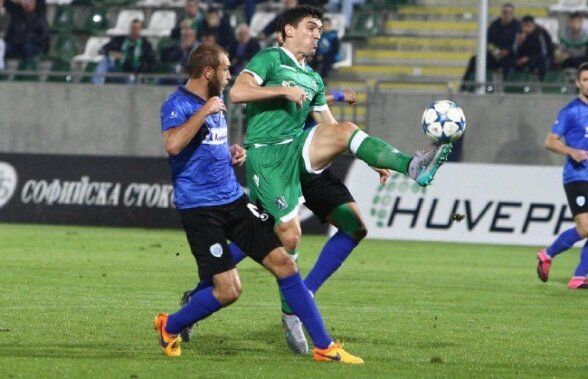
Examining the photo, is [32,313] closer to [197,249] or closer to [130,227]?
[197,249]

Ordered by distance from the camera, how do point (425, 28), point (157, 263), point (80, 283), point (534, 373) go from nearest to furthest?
1. point (534, 373)
2. point (80, 283)
3. point (157, 263)
4. point (425, 28)

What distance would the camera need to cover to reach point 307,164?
8.75 meters

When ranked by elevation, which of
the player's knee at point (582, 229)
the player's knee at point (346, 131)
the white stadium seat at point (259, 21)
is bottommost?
the player's knee at point (582, 229)

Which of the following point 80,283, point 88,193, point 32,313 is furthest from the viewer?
point 88,193

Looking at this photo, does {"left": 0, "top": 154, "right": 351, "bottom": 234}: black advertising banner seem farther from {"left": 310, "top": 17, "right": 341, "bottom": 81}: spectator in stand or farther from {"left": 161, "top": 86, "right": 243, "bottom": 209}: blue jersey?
{"left": 161, "top": 86, "right": 243, "bottom": 209}: blue jersey

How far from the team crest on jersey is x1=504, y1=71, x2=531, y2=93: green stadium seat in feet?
39.4

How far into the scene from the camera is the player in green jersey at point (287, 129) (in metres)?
8.55

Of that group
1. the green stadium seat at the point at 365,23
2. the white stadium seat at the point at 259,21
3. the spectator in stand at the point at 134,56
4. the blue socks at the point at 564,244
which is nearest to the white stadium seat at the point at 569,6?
the green stadium seat at the point at 365,23

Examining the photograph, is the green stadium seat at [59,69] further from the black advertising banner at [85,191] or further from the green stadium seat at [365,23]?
the green stadium seat at [365,23]

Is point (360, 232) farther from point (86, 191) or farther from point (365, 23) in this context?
point (365, 23)

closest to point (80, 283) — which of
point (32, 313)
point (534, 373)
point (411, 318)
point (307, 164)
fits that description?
point (32, 313)

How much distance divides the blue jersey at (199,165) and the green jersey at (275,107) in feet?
3.31

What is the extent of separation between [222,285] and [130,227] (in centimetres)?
1255

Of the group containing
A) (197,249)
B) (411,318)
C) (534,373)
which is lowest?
(411,318)
